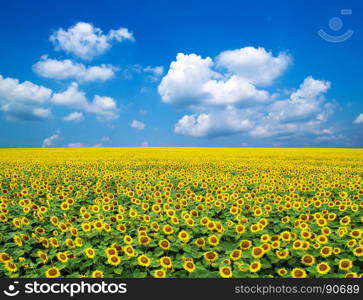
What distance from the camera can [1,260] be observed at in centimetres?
478

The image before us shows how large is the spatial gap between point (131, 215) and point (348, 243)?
155 inches

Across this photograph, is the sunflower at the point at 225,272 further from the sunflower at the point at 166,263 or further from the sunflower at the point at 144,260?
the sunflower at the point at 144,260

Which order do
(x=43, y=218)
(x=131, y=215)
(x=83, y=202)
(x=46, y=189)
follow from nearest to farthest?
(x=131, y=215), (x=43, y=218), (x=83, y=202), (x=46, y=189)

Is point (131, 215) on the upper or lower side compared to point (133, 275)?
upper

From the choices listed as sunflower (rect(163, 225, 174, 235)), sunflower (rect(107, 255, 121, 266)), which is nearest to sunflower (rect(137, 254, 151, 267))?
sunflower (rect(107, 255, 121, 266))

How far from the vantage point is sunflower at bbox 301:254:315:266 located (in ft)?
15.1

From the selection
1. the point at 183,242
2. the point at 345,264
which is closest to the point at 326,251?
the point at 345,264

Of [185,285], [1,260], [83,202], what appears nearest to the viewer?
[185,285]

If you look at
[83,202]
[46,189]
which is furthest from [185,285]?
[46,189]

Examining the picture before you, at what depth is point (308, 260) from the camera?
4625 mm

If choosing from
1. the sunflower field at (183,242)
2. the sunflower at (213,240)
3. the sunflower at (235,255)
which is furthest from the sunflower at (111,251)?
the sunflower at (235,255)

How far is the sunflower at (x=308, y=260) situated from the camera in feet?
15.1

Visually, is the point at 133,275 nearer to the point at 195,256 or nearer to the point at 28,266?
the point at 195,256

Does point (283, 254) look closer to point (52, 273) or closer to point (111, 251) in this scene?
point (111, 251)
